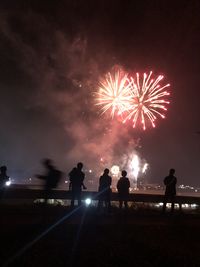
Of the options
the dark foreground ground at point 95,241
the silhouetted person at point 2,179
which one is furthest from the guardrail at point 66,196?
the dark foreground ground at point 95,241

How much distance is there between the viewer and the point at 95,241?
10.7 meters

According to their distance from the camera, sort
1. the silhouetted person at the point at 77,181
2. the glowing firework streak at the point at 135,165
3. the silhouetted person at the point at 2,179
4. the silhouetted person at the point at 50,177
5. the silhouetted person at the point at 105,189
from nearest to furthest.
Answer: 1. the silhouetted person at the point at 50,177
2. the silhouetted person at the point at 2,179
3. the silhouetted person at the point at 77,181
4. the silhouetted person at the point at 105,189
5. the glowing firework streak at the point at 135,165

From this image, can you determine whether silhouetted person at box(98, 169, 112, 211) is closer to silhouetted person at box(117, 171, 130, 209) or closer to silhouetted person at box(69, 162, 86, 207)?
silhouetted person at box(117, 171, 130, 209)

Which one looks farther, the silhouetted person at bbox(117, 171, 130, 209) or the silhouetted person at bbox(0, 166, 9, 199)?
the silhouetted person at bbox(117, 171, 130, 209)

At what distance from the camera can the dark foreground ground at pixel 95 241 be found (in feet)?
A: 29.6

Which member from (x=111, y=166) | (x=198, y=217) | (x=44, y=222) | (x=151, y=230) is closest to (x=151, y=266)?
(x=151, y=230)

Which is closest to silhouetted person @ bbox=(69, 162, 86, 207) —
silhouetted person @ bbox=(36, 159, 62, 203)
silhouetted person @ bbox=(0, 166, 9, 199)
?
silhouetted person @ bbox=(36, 159, 62, 203)

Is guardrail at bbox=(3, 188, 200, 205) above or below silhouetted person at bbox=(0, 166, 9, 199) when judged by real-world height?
below

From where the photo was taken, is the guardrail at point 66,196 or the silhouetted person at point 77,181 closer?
the silhouetted person at point 77,181

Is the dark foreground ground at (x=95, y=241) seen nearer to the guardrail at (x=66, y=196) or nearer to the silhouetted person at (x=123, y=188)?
the silhouetted person at (x=123, y=188)

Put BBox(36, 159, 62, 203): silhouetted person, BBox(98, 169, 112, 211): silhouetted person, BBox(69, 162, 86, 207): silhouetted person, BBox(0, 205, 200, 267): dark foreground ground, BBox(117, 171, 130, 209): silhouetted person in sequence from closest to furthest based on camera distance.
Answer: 1. BBox(0, 205, 200, 267): dark foreground ground
2. BBox(36, 159, 62, 203): silhouetted person
3. BBox(69, 162, 86, 207): silhouetted person
4. BBox(117, 171, 130, 209): silhouetted person
5. BBox(98, 169, 112, 211): silhouetted person

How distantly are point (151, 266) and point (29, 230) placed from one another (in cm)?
429

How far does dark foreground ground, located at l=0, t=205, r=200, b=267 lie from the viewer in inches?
355

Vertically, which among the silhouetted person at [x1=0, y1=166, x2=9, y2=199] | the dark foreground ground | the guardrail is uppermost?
the silhouetted person at [x1=0, y1=166, x2=9, y2=199]
